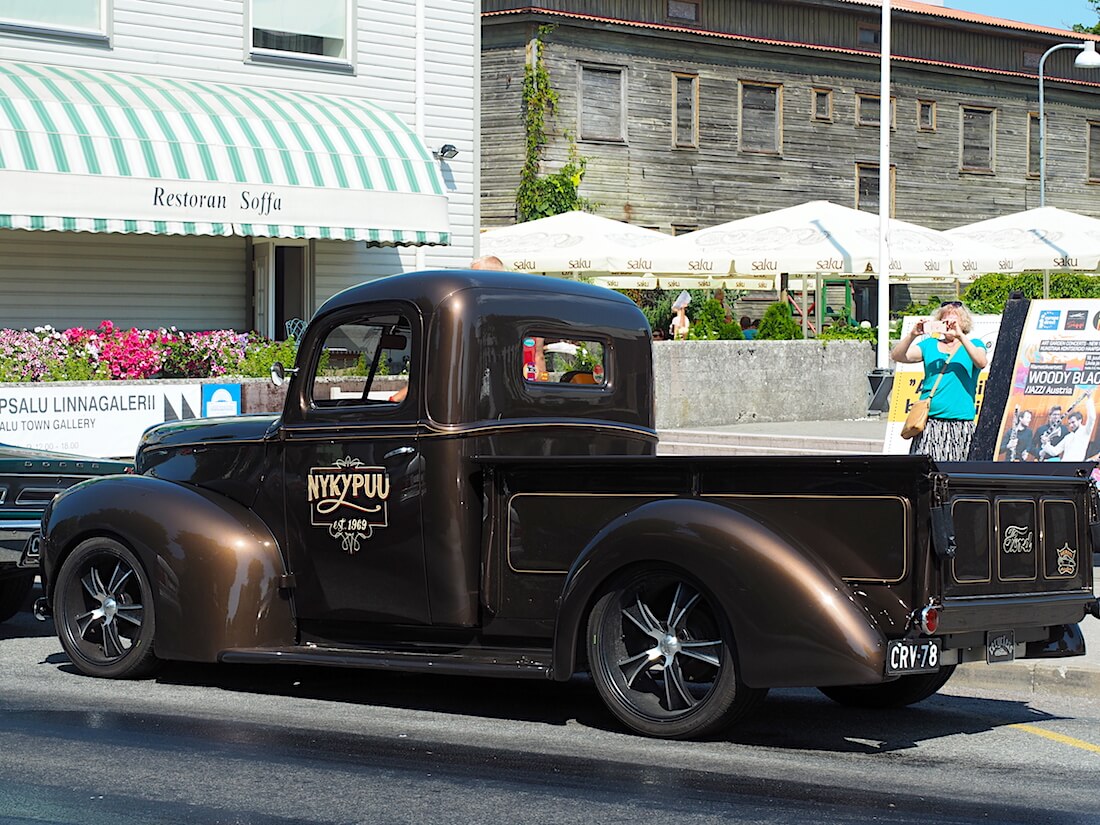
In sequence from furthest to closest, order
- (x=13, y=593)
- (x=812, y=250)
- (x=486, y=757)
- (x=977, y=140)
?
1. (x=977, y=140)
2. (x=812, y=250)
3. (x=13, y=593)
4. (x=486, y=757)

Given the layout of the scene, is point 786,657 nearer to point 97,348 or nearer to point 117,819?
point 117,819

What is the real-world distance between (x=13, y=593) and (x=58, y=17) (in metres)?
12.2

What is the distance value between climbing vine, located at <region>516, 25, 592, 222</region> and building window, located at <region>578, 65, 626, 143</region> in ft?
3.26

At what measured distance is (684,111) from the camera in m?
39.5

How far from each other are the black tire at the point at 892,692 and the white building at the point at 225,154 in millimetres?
12937

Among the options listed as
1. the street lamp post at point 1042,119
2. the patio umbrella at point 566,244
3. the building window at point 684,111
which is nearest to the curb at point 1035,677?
the patio umbrella at point 566,244

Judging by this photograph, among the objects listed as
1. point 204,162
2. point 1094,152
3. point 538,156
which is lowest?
point 204,162

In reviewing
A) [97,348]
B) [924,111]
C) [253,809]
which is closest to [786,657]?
[253,809]

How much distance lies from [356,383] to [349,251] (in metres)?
15.4

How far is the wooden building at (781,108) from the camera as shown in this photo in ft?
123

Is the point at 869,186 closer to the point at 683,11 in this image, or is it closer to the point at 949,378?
the point at 683,11

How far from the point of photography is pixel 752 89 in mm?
40719

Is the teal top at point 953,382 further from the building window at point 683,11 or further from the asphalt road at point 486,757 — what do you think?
the building window at point 683,11

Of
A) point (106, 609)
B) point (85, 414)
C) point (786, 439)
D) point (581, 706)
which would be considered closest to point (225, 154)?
point (85, 414)
